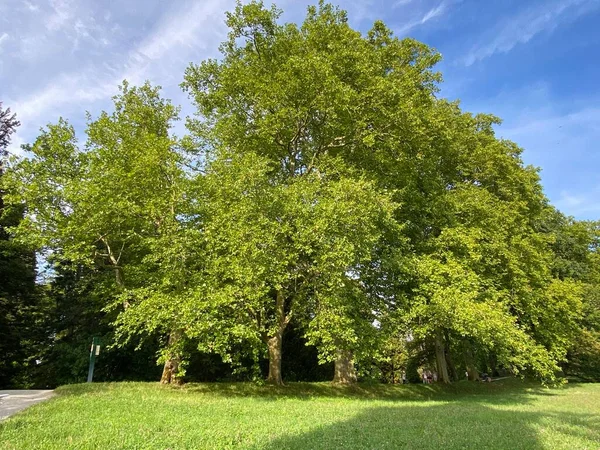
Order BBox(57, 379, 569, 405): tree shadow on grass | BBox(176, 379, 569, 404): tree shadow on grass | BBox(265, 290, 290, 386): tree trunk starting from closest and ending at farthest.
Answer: BBox(57, 379, 569, 405): tree shadow on grass < BBox(176, 379, 569, 404): tree shadow on grass < BBox(265, 290, 290, 386): tree trunk

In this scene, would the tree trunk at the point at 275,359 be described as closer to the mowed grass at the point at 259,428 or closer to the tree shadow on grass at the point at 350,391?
the tree shadow on grass at the point at 350,391

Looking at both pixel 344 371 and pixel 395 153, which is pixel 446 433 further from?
pixel 395 153

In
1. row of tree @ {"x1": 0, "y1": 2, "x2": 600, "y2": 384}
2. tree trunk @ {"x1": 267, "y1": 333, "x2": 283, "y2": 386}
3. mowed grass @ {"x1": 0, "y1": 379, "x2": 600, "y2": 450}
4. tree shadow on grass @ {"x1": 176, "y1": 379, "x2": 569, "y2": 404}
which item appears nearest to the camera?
mowed grass @ {"x1": 0, "y1": 379, "x2": 600, "y2": 450}

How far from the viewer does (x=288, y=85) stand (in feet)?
47.2

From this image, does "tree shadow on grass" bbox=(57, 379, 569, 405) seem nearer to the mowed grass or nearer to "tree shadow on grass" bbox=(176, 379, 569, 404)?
"tree shadow on grass" bbox=(176, 379, 569, 404)

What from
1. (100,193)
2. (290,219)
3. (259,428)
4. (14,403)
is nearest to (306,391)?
(290,219)

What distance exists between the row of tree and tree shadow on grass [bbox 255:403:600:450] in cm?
395

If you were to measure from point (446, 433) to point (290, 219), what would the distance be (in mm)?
7547

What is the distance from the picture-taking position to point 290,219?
12.6 m

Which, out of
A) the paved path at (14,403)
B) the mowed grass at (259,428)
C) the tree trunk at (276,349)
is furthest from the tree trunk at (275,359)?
the paved path at (14,403)

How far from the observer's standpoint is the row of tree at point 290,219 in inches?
467

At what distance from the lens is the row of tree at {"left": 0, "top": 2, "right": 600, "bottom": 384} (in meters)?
11.9

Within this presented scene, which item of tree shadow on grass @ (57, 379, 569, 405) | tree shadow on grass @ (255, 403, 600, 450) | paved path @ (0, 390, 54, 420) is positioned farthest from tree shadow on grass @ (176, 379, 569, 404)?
tree shadow on grass @ (255, 403, 600, 450)

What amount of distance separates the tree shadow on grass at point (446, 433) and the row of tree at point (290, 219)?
395cm
